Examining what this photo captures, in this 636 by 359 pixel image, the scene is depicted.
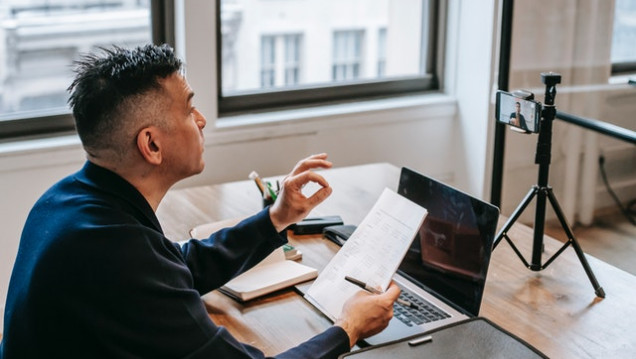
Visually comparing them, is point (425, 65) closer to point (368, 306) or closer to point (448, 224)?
point (448, 224)

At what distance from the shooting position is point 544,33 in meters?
3.25

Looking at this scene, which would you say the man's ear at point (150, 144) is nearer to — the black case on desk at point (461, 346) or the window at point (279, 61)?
the black case on desk at point (461, 346)

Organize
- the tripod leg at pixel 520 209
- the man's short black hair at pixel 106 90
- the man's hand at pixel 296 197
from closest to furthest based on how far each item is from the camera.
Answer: the man's short black hair at pixel 106 90 → the man's hand at pixel 296 197 → the tripod leg at pixel 520 209

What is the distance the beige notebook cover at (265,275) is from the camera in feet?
5.70

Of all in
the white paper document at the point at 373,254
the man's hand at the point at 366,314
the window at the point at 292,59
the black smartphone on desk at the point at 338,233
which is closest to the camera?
the man's hand at the point at 366,314

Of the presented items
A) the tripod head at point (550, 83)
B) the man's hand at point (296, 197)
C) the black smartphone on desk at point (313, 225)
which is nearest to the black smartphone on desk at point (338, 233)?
the black smartphone on desk at point (313, 225)

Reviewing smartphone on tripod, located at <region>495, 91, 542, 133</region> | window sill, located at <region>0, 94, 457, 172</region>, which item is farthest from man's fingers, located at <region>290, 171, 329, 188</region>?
window sill, located at <region>0, 94, 457, 172</region>

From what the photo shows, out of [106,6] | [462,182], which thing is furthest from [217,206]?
[462,182]

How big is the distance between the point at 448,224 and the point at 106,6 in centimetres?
170

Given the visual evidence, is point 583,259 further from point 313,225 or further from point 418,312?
point 313,225

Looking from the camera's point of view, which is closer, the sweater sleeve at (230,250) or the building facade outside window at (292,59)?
the sweater sleeve at (230,250)

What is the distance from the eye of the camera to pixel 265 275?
1.81 metres

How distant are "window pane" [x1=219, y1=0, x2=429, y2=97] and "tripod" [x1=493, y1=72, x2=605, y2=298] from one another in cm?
151

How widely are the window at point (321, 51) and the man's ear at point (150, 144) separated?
5.34ft
